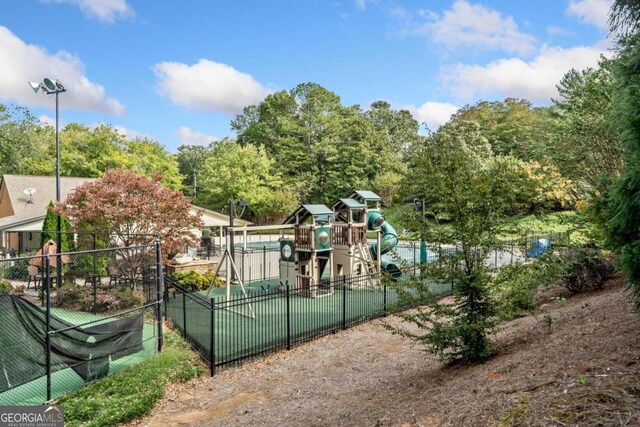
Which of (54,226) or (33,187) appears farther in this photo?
(33,187)

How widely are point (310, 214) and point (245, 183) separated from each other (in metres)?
25.7

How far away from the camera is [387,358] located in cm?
848

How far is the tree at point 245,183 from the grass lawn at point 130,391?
31.5 m

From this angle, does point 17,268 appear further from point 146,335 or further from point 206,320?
point 206,320

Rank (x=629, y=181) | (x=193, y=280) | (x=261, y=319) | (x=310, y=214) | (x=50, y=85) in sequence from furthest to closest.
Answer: (x=50, y=85) < (x=310, y=214) < (x=193, y=280) < (x=261, y=319) < (x=629, y=181)

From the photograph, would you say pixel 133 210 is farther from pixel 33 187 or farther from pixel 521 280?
pixel 33 187

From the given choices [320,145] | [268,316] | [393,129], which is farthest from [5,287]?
[393,129]

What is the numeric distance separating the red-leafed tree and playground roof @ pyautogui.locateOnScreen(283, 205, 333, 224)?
3.22m

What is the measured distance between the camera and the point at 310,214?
1466cm

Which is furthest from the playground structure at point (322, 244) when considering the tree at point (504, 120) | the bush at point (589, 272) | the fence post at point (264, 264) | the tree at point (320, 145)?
the tree at point (504, 120)

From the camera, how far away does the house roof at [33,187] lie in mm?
26422

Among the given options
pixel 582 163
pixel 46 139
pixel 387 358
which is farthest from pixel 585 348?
pixel 46 139

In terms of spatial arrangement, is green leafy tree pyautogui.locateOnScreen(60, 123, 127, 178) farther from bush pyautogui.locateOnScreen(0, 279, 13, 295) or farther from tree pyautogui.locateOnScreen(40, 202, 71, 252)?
bush pyautogui.locateOnScreen(0, 279, 13, 295)

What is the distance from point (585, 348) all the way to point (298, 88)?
4546 centimetres
